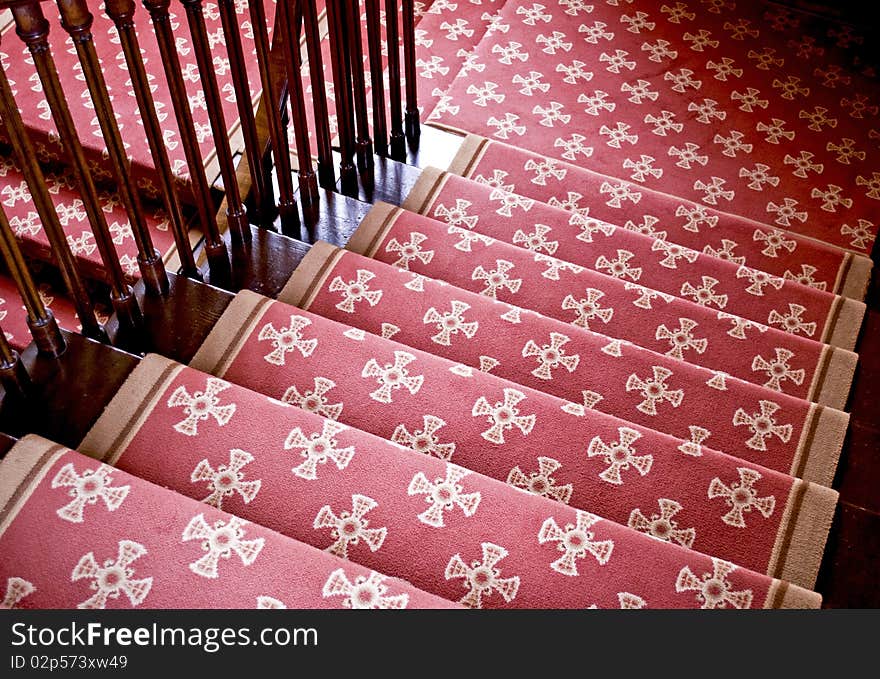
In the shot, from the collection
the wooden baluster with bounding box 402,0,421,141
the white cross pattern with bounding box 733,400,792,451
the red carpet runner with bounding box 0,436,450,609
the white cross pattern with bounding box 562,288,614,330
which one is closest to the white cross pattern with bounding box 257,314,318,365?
the red carpet runner with bounding box 0,436,450,609

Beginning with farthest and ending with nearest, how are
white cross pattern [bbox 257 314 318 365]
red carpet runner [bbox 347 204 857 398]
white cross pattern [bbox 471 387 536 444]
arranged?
red carpet runner [bbox 347 204 857 398] → white cross pattern [bbox 257 314 318 365] → white cross pattern [bbox 471 387 536 444]

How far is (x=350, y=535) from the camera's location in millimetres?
1637

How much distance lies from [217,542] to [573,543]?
0.62 metres

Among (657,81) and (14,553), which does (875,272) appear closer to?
(657,81)

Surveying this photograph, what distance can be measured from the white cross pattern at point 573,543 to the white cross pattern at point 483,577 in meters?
0.08

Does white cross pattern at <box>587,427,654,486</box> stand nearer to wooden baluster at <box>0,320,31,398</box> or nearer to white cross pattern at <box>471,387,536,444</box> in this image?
white cross pattern at <box>471,387,536,444</box>

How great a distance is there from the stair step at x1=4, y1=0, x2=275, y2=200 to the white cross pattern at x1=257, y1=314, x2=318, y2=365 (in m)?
1.86

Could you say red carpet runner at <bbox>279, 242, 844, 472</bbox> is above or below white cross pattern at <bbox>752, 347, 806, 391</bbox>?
above

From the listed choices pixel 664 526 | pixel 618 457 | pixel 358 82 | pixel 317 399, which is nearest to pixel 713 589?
pixel 664 526

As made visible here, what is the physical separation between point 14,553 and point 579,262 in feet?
5.77

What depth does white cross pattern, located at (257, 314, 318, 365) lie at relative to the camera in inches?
78.4

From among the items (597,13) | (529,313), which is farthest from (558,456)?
(597,13)

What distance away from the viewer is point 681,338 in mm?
2371

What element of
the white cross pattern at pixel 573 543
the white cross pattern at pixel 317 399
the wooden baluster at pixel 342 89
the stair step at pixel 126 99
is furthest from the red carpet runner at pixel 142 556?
the stair step at pixel 126 99
